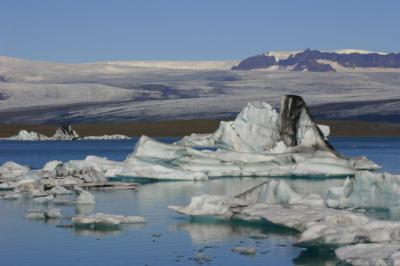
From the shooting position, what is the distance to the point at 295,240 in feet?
71.2

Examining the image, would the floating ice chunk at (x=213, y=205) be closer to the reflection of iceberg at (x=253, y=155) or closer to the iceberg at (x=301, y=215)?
the iceberg at (x=301, y=215)

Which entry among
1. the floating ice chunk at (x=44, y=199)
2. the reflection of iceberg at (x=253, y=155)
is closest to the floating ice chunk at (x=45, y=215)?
the floating ice chunk at (x=44, y=199)

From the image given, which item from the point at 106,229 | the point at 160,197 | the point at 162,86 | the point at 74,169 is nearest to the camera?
the point at 106,229

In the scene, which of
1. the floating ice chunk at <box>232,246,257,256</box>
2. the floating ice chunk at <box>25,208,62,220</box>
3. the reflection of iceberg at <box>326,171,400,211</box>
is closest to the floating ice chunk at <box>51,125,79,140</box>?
the floating ice chunk at <box>25,208,62,220</box>

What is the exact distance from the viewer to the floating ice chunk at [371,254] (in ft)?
56.9

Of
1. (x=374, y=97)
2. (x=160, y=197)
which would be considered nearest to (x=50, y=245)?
(x=160, y=197)

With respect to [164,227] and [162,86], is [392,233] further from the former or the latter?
[162,86]

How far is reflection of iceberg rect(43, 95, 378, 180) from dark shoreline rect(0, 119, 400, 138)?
63.4m

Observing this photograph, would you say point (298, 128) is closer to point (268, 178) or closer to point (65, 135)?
point (268, 178)

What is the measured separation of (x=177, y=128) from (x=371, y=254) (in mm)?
99804

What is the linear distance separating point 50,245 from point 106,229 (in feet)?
7.92

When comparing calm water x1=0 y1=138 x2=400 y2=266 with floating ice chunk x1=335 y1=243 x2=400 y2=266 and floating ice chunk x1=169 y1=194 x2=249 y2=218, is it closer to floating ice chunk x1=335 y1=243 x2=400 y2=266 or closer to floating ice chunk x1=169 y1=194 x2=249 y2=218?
floating ice chunk x1=169 y1=194 x2=249 y2=218

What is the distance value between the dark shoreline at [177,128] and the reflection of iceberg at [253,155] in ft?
208

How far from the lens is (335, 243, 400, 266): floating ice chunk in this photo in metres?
17.3
